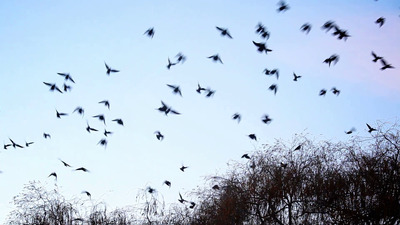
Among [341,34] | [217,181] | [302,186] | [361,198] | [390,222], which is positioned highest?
[341,34]

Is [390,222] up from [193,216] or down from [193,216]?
down

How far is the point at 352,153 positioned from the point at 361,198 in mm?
2368

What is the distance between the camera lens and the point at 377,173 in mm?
15070

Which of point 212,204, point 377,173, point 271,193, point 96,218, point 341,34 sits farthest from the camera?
point 96,218

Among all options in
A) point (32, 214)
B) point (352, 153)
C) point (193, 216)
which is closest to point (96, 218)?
point (32, 214)

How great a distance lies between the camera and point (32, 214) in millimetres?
21672

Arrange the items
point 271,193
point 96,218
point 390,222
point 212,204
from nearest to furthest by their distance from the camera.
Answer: point 390,222, point 271,193, point 212,204, point 96,218

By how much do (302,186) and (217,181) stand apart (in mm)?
3615

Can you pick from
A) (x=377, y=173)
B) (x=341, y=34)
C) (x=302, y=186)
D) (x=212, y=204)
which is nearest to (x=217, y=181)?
(x=212, y=204)

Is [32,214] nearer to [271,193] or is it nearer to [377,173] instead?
[271,193]

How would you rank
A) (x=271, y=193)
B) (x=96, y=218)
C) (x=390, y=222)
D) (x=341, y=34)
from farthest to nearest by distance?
(x=96, y=218) < (x=271, y=193) < (x=390, y=222) < (x=341, y=34)

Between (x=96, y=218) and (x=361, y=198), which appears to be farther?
(x=96, y=218)

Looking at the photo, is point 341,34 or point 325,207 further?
point 325,207

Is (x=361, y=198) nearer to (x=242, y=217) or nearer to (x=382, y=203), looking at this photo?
(x=382, y=203)
